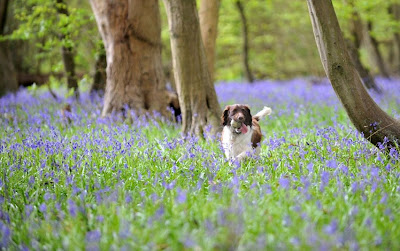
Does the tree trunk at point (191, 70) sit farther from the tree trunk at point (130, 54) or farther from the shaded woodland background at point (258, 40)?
the shaded woodland background at point (258, 40)

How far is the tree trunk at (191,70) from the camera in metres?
7.20

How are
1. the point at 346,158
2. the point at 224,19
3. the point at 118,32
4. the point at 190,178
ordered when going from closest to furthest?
the point at 190,178
the point at 346,158
the point at 118,32
the point at 224,19

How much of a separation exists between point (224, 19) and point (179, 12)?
14782 millimetres

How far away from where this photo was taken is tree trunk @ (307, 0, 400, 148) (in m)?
5.12

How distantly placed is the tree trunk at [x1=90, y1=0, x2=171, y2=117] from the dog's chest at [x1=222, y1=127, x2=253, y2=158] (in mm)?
4143

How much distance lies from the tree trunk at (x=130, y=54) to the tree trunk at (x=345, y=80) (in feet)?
15.8

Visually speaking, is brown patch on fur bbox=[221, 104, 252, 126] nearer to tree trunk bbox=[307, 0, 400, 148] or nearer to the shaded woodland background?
tree trunk bbox=[307, 0, 400, 148]

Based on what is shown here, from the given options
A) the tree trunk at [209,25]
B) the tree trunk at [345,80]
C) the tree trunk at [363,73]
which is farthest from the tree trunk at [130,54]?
the tree trunk at [363,73]

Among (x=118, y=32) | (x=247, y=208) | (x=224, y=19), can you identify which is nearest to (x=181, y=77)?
(x=118, y=32)

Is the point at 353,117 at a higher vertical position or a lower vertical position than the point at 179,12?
lower

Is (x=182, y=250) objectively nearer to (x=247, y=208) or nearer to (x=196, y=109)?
(x=247, y=208)

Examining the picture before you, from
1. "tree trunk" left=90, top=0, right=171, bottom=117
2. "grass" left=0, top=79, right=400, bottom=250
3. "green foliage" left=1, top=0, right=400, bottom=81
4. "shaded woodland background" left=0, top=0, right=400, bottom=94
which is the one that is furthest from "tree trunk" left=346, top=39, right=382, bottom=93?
"grass" left=0, top=79, right=400, bottom=250

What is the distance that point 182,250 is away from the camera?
3002 millimetres

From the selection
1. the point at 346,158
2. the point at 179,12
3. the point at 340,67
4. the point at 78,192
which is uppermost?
the point at 179,12
